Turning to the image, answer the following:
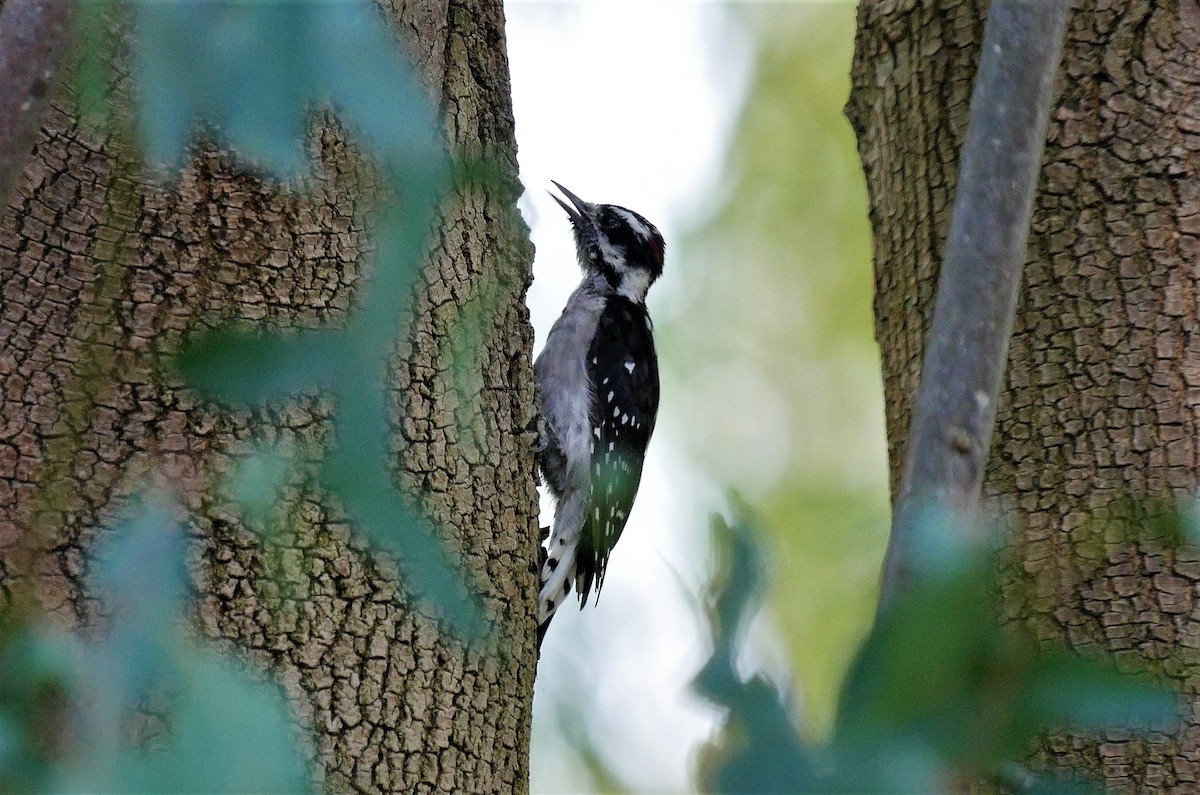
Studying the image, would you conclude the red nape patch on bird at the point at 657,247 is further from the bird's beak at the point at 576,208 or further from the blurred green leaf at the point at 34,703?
the blurred green leaf at the point at 34,703

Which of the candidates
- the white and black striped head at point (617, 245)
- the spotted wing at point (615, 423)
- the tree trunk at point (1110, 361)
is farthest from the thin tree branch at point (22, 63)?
the white and black striped head at point (617, 245)

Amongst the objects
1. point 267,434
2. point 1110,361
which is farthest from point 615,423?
point 267,434

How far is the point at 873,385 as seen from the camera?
335 inches

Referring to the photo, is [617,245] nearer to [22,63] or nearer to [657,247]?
[657,247]

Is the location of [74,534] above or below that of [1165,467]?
below

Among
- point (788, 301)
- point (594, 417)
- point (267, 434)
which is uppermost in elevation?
point (788, 301)

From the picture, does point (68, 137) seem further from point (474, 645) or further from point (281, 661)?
point (474, 645)

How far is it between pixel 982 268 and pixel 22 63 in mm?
1078

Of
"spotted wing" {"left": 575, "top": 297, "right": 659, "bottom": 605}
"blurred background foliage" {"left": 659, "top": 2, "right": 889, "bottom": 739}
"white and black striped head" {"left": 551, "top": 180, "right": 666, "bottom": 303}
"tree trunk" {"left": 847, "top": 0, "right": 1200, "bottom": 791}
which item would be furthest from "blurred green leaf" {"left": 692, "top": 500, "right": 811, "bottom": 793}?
"blurred background foliage" {"left": 659, "top": 2, "right": 889, "bottom": 739}

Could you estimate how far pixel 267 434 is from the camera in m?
2.17

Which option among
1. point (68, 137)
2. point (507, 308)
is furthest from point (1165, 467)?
point (68, 137)

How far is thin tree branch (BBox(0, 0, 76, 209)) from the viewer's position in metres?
1.22

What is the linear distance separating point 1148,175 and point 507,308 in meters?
1.40

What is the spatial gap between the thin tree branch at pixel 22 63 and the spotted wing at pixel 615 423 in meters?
2.82
